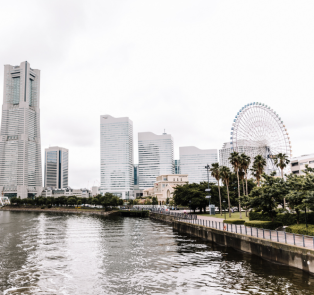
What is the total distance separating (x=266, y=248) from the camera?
3180cm

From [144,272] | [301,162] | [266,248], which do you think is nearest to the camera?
[144,272]

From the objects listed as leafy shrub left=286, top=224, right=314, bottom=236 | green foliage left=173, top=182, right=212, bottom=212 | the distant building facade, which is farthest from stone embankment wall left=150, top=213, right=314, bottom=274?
the distant building facade

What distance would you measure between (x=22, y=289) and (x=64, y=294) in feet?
13.2

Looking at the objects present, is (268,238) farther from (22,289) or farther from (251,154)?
(251,154)

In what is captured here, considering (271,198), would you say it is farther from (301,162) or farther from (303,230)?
(301,162)

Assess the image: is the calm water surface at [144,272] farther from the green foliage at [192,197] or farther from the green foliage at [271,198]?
the green foliage at [192,197]

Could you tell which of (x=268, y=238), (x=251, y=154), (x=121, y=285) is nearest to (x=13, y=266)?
(x=121, y=285)

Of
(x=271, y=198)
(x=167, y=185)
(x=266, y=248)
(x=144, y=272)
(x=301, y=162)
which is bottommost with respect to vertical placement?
(x=144, y=272)

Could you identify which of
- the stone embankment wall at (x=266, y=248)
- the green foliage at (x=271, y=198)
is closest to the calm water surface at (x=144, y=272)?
the stone embankment wall at (x=266, y=248)

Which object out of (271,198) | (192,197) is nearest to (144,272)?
(271,198)

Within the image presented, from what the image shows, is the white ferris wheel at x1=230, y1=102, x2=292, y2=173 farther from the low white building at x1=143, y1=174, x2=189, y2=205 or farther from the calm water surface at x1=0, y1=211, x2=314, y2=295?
the low white building at x1=143, y1=174, x2=189, y2=205

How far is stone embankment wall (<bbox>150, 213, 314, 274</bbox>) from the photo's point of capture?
25.9 m

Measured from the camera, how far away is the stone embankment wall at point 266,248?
25906mm

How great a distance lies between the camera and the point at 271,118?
3610 inches
